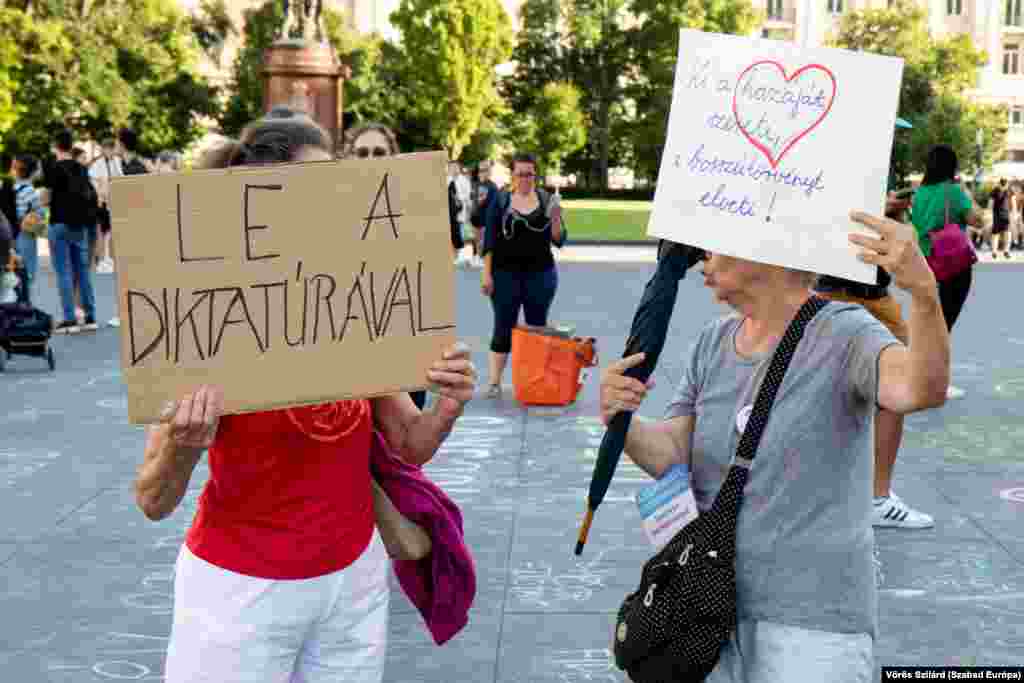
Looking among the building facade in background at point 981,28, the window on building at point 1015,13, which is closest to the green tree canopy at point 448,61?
the building facade in background at point 981,28

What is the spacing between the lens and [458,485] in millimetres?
7129

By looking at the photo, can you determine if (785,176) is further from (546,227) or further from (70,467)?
(546,227)

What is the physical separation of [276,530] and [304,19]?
24225 millimetres

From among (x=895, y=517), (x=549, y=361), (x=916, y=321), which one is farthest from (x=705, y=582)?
(x=549, y=361)

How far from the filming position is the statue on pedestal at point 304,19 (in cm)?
2558

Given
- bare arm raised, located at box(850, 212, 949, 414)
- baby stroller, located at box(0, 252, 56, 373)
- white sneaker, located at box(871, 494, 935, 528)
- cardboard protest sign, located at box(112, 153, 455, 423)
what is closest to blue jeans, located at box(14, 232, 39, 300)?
baby stroller, located at box(0, 252, 56, 373)

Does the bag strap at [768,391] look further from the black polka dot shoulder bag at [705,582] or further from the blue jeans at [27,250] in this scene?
the blue jeans at [27,250]

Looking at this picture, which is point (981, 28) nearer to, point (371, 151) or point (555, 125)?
point (555, 125)

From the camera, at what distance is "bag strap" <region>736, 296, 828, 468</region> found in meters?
2.58

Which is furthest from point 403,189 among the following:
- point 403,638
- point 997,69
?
point 997,69

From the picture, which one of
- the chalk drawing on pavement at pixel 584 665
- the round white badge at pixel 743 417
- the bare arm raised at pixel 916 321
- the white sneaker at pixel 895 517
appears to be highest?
the bare arm raised at pixel 916 321

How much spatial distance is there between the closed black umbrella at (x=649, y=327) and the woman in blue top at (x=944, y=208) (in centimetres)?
688

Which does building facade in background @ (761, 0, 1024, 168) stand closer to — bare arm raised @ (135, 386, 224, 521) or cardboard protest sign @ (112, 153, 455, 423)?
cardboard protest sign @ (112, 153, 455, 423)

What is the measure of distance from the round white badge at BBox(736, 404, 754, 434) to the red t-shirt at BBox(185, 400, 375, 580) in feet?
2.38
